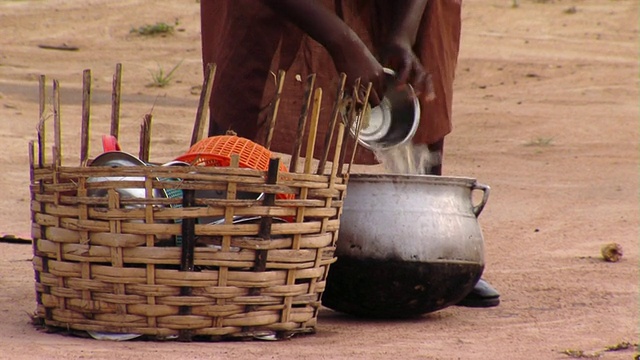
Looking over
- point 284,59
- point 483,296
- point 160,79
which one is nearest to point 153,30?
point 160,79

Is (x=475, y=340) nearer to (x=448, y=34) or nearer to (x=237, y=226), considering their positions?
(x=237, y=226)

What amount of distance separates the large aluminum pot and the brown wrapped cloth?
25.6 inches

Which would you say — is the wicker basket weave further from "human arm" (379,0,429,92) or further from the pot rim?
"human arm" (379,0,429,92)

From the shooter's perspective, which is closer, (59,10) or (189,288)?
(189,288)

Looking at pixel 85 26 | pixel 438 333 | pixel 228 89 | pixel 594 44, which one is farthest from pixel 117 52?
pixel 438 333

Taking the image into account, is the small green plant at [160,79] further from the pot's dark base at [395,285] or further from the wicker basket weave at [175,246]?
the wicker basket weave at [175,246]

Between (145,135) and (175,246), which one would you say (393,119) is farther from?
(175,246)

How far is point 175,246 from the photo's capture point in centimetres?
258

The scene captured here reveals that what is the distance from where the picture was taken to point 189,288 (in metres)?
2.59

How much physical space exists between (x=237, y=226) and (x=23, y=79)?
6.84 m

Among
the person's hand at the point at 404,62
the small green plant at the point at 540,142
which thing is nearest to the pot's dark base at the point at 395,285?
the person's hand at the point at 404,62

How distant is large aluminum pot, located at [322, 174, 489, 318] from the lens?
3.05 metres

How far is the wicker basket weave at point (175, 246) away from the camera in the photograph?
2.54m

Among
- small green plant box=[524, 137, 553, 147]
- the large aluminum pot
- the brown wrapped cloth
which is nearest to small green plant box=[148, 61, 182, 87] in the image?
small green plant box=[524, 137, 553, 147]
